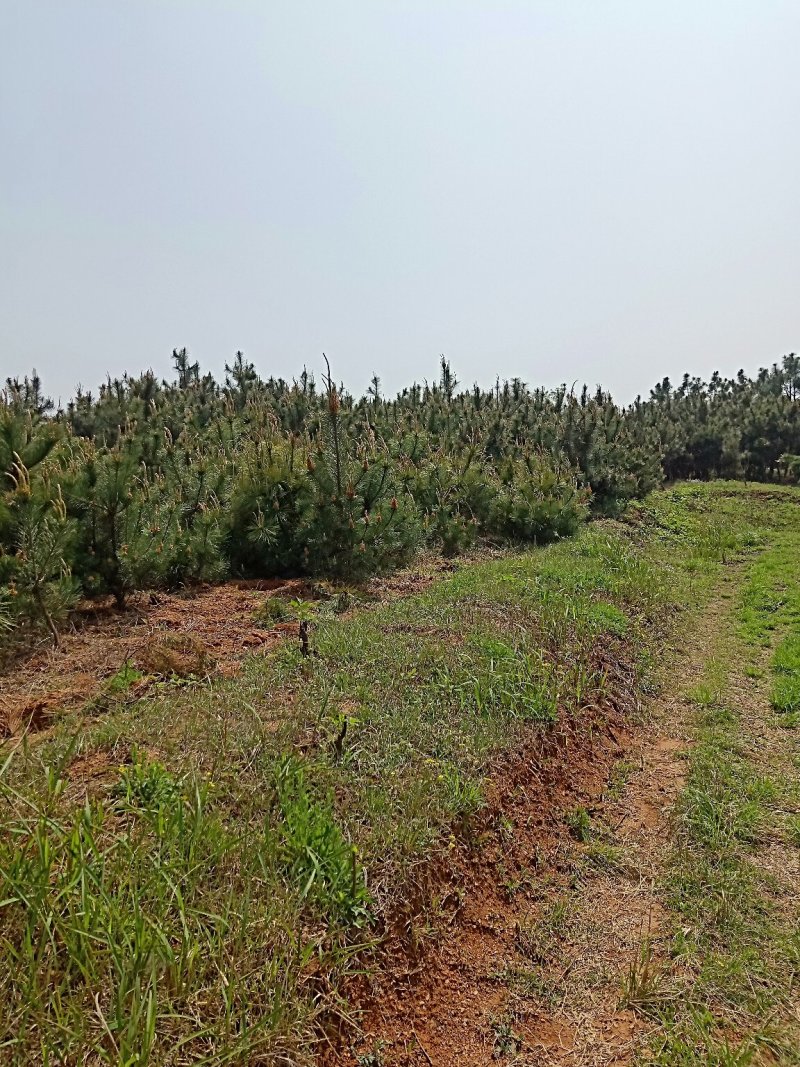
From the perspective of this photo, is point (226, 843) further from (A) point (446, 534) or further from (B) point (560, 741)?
(A) point (446, 534)

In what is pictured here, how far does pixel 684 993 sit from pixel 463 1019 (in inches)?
39.9

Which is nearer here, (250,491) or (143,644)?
(143,644)

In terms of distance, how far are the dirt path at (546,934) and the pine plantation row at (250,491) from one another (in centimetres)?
379

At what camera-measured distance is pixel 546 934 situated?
3.15 meters

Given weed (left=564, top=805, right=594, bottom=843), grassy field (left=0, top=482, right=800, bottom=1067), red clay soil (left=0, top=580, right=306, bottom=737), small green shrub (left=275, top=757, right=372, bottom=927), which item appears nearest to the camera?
grassy field (left=0, top=482, right=800, bottom=1067)

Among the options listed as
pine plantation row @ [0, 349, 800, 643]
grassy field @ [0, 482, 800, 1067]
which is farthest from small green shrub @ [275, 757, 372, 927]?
pine plantation row @ [0, 349, 800, 643]

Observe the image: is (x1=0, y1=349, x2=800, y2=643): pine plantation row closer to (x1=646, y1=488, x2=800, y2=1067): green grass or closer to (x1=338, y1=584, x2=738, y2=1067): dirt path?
(x1=338, y1=584, x2=738, y2=1067): dirt path

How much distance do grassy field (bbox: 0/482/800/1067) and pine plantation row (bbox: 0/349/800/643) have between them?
231 cm

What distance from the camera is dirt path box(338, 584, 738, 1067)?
8.27 ft

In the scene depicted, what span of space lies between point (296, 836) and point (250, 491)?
21.4 ft

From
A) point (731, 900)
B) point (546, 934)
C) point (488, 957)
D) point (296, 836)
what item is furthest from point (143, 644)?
point (731, 900)

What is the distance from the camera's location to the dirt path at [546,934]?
2.52 m

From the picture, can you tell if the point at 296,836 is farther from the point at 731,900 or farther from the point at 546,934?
the point at 731,900

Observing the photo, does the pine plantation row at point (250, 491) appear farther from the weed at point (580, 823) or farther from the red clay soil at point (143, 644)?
the weed at point (580, 823)
